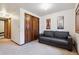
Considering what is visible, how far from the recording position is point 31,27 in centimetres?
541

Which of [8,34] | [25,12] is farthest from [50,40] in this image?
[8,34]

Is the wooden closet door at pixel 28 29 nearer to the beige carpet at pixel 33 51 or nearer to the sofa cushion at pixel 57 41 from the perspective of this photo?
the sofa cushion at pixel 57 41

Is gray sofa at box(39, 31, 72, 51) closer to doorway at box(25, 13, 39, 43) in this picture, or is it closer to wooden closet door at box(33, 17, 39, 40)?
doorway at box(25, 13, 39, 43)

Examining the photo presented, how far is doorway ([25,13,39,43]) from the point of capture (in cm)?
485

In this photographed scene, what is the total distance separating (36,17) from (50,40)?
2329 millimetres

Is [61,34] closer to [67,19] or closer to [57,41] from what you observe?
[57,41]

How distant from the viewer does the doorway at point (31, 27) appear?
4846 millimetres

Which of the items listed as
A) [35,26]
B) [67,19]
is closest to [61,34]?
[67,19]

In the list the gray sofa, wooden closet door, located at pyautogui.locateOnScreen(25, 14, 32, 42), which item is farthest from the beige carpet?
wooden closet door, located at pyautogui.locateOnScreen(25, 14, 32, 42)

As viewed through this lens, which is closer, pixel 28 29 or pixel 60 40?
pixel 60 40

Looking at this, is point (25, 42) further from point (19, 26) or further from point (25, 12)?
point (25, 12)

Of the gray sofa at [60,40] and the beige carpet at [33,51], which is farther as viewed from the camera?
the gray sofa at [60,40]

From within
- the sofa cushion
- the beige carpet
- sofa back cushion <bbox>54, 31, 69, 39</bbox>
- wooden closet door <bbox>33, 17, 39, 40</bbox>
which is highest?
wooden closet door <bbox>33, 17, 39, 40</bbox>

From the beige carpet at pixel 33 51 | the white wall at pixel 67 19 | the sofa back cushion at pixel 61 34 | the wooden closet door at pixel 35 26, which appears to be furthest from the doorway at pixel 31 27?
the sofa back cushion at pixel 61 34
